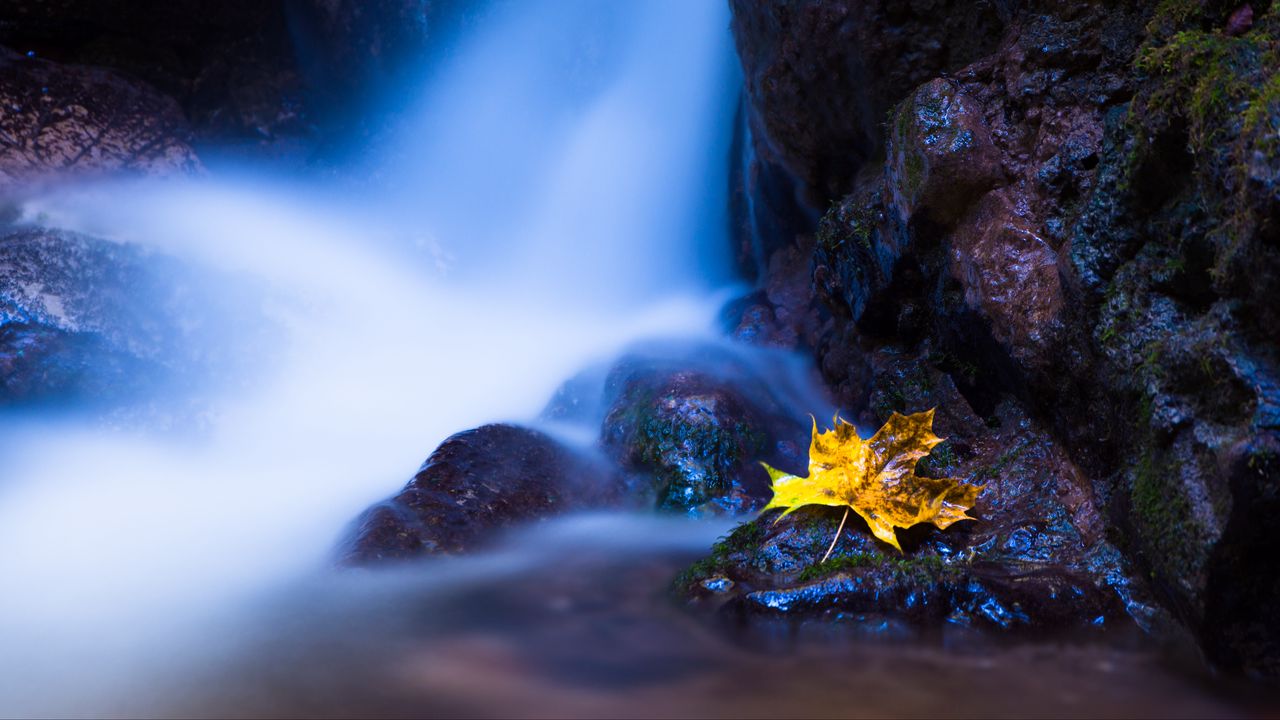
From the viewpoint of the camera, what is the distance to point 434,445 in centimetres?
607

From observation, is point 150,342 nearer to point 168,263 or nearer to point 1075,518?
point 168,263

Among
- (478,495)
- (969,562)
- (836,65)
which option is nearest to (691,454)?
(478,495)

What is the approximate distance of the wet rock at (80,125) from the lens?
284 inches

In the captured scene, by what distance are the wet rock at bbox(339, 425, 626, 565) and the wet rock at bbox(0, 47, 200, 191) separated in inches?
227

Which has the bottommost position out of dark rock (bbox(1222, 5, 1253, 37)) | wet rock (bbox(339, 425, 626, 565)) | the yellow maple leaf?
the yellow maple leaf

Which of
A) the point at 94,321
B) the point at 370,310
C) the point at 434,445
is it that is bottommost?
the point at 434,445

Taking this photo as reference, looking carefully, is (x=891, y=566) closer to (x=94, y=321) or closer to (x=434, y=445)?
(x=434, y=445)

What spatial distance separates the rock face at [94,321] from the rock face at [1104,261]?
5.84 m

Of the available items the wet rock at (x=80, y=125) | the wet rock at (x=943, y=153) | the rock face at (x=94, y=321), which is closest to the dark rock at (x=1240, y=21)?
the wet rock at (x=943, y=153)

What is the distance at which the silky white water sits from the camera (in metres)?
3.40

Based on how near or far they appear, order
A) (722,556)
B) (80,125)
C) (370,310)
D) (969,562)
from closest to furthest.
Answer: (969,562)
(722,556)
(80,125)
(370,310)

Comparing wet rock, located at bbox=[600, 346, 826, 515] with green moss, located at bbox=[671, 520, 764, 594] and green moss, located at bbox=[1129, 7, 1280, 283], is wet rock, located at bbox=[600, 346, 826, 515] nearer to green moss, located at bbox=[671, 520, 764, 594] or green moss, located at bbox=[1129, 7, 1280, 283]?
green moss, located at bbox=[671, 520, 764, 594]

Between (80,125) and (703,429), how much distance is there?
7518 mm

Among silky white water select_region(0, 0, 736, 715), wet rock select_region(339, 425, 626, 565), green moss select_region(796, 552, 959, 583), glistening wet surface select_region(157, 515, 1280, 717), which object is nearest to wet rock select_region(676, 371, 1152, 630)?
green moss select_region(796, 552, 959, 583)
